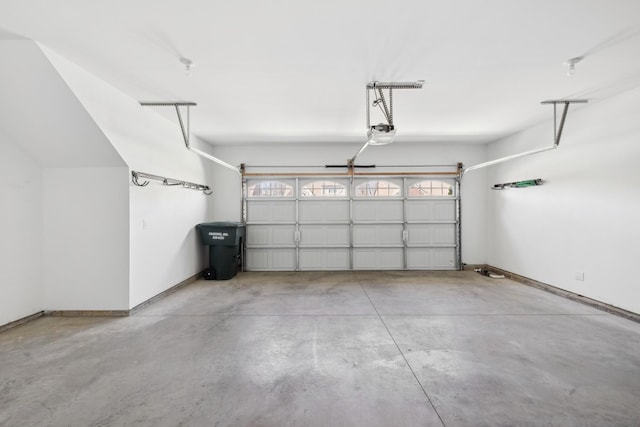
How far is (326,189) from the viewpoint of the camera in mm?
6074

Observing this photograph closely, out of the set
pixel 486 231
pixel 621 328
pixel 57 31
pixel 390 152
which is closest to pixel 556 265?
pixel 621 328

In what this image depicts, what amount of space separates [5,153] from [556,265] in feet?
24.3

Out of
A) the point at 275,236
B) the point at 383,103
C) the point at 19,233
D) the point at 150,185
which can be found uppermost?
the point at 383,103

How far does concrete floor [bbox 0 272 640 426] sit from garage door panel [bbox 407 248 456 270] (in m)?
2.15

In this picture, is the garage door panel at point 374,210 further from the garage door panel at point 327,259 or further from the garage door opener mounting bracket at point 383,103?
the garage door opener mounting bracket at point 383,103

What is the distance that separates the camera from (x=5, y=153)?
115 inches

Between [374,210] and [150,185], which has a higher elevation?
[150,185]

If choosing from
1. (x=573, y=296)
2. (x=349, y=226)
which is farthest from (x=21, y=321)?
(x=573, y=296)

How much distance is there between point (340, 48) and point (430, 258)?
4.93 metres

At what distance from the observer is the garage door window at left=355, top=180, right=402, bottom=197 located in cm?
607

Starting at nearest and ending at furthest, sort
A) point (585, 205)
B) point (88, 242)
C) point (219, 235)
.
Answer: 1. point (88, 242)
2. point (585, 205)
3. point (219, 235)

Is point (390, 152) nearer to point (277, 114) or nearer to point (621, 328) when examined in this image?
point (277, 114)

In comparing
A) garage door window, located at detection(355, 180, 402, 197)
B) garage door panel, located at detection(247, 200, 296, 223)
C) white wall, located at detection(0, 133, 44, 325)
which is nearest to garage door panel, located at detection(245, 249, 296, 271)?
garage door panel, located at detection(247, 200, 296, 223)

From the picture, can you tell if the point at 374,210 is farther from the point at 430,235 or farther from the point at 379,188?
the point at 430,235
